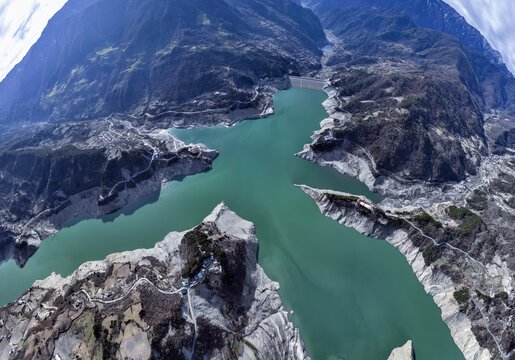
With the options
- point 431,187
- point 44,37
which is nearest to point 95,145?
point 431,187

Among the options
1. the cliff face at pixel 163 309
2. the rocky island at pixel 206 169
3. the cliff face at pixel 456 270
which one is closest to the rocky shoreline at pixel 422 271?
the cliff face at pixel 456 270

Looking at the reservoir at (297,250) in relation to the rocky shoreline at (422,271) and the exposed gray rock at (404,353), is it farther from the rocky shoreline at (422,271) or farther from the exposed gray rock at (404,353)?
the rocky shoreline at (422,271)

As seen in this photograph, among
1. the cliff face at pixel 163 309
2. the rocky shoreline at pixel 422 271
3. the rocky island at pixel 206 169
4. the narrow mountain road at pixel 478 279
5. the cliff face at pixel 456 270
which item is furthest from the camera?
the rocky shoreline at pixel 422 271

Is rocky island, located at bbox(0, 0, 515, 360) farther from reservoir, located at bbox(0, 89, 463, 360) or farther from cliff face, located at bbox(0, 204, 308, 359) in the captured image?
reservoir, located at bbox(0, 89, 463, 360)

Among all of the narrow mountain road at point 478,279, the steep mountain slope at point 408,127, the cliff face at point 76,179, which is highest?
the steep mountain slope at point 408,127

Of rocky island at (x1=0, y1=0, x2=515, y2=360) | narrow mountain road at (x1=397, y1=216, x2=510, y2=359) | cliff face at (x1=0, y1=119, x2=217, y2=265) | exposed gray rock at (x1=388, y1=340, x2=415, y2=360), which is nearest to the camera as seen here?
exposed gray rock at (x1=388, y1=340, x2=415, y2=360)

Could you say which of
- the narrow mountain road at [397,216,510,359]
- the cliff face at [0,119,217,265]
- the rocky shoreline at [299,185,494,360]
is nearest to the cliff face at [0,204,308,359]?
the cliff face at [0,119,217,265]
